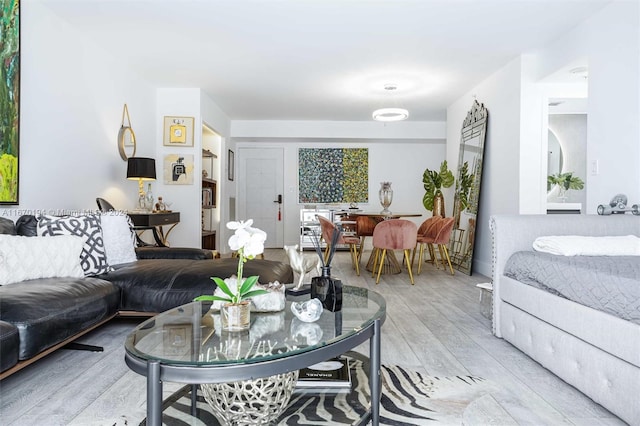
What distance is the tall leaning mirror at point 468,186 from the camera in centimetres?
502

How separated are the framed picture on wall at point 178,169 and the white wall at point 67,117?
79 centimetres

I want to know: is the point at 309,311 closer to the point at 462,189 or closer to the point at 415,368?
the point at 415,368

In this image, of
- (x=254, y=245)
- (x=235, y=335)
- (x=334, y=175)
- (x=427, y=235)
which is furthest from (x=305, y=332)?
(x=334, y=175)

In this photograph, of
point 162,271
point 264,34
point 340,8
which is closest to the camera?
point 162,271

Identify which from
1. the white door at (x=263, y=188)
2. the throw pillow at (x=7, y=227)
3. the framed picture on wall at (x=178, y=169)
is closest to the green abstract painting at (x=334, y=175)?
the white door at (x=263, y=188)

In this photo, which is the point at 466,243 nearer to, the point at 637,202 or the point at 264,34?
the point at 637,202

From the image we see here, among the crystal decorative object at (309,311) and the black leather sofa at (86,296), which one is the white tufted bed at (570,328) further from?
the black leather sofa at (86,296)

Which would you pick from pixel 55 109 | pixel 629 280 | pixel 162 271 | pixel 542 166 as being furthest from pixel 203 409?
pixel 542 166

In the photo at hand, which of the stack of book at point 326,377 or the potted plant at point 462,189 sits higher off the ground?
the potted plant at point 462,189

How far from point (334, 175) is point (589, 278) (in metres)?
6.62

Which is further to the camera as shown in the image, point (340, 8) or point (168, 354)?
point (340, 8)

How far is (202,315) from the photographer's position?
1524mm

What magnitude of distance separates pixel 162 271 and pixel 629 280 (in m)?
2.51

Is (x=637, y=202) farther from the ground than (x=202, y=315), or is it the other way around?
(x=637, y=202)
